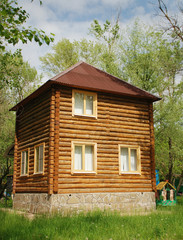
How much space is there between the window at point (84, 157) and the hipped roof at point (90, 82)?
3.22 m

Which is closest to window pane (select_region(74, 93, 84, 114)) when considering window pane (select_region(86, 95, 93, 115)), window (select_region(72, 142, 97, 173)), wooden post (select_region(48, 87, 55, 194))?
window pane (select_region(86, 95, 93, 115))

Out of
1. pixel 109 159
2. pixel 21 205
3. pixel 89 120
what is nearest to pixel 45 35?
pixel 89 120

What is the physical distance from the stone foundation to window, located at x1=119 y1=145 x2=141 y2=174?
142cm

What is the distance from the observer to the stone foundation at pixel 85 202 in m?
15.2

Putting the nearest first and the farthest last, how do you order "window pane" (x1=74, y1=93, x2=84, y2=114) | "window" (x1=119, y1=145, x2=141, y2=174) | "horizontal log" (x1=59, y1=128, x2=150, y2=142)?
"horizontal log" (x1=59, y1=128, x2=150, y2=142) < "window pane" (x1=74, y1=93, x2=84, y2=114) < "window" (x1=119, y1=145, x2=141, y2=174)

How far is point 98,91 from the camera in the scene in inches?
699

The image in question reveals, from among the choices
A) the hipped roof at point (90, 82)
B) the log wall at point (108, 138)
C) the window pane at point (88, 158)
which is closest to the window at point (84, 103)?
the log wall at point (108, 138)

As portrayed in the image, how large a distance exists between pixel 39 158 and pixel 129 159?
17.0 feet

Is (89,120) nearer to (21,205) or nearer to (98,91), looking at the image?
(98,91)

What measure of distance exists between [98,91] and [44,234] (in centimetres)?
1021

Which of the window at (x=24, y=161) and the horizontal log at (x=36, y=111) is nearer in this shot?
the horizontal log at (x=36, y=111)

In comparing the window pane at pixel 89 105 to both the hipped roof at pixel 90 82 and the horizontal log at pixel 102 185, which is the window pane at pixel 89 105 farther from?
the horizontal log at pixel 102 185

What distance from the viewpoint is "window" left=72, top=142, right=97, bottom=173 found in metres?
16.3

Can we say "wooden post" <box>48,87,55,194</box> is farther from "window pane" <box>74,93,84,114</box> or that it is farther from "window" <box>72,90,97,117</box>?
"window pane" <box>74,93,84,114</box>
